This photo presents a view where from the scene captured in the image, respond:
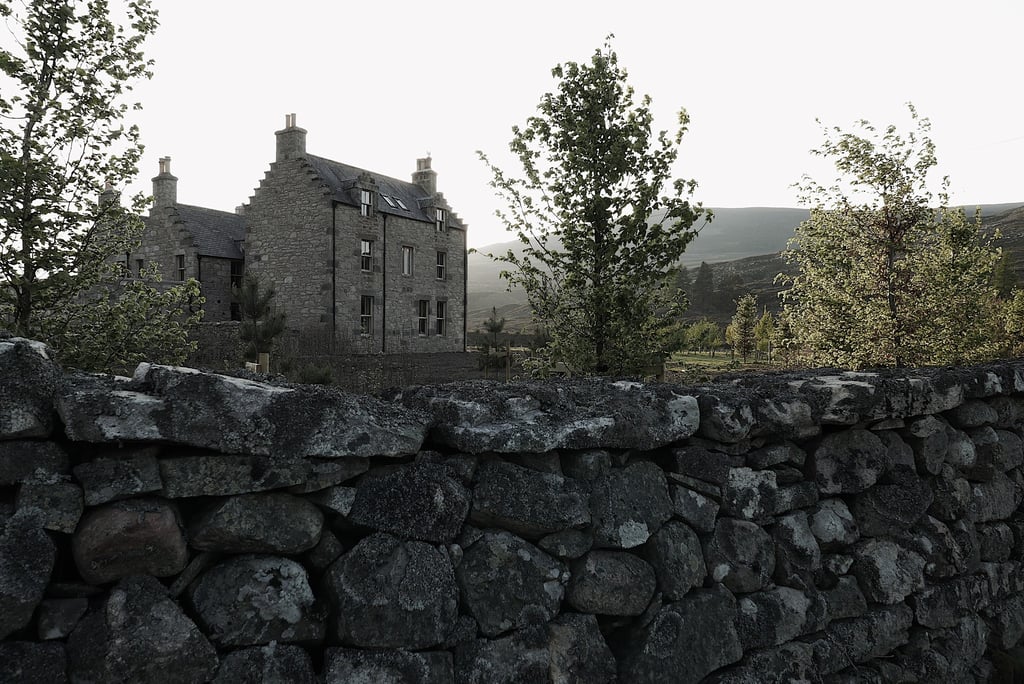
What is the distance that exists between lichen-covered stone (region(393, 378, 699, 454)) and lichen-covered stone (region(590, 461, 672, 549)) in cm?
14

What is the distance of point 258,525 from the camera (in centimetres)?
208

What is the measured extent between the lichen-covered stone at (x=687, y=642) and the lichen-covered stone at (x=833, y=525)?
2.49 ft

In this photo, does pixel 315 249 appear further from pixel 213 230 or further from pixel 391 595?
pixel 391 595

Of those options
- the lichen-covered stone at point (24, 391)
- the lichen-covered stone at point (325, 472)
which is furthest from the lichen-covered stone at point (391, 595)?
the lichen-covered stone at point (24, 391)

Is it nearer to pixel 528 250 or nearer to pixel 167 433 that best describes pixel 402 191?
pixel 528 250

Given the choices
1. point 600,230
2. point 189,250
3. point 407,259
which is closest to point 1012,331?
point 600,230

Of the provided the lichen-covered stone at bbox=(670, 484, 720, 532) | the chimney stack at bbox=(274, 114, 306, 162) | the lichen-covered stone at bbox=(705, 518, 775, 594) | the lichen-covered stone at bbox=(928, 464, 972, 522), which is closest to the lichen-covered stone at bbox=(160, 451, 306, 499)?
the lichen-covered stone at bbox=(670, 484, 720, 532)

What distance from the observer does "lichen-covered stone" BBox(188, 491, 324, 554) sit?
2.04 metres

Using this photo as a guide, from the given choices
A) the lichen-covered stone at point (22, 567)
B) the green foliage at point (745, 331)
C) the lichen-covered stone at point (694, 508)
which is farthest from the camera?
the green foliage at point (745, 331)

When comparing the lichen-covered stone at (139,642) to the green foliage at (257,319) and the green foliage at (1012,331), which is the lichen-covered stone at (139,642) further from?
the green foliage at (257,319)

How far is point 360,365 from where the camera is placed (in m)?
20.9

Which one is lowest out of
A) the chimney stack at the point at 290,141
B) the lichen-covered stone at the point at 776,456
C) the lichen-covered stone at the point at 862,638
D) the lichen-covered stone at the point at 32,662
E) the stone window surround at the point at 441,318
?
the lichen-covered stone at the point at 862,638

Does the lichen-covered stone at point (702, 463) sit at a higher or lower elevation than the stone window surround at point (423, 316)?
lower

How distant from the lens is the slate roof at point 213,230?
28109 millimetres
